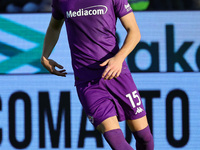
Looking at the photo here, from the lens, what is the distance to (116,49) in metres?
3.33

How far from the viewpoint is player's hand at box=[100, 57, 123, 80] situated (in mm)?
2953

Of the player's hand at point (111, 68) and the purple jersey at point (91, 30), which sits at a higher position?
the purple jersey at point (91, 30)

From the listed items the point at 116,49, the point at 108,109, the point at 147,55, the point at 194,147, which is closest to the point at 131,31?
the point at 116,49

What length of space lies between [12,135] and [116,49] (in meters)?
1.91

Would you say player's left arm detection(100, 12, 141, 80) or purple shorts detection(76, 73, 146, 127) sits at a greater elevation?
player's left arm detection(100, 12, 141, 80)

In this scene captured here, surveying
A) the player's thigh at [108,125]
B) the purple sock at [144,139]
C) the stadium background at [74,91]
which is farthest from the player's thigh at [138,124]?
the stadium background at [74,91]

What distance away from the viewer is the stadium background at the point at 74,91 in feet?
15.6

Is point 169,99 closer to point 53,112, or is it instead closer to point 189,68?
point 189,68

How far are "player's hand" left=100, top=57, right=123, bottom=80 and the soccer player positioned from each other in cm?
8

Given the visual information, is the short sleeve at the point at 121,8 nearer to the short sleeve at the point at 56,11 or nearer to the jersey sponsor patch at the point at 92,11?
the jersey sponsor patch at the point at 92,11

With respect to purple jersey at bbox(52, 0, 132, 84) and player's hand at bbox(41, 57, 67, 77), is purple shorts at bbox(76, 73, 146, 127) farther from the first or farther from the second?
player's hand at bbox(41, 57, 67, 77)

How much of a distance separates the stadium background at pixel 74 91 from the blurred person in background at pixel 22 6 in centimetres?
16

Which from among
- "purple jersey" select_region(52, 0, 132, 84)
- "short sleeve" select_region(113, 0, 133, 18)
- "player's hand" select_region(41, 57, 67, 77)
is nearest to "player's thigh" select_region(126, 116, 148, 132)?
"purple jersey" select_region(52, 0, 132, 84)

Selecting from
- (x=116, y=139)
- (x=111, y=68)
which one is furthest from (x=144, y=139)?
(x=111, y=68)
